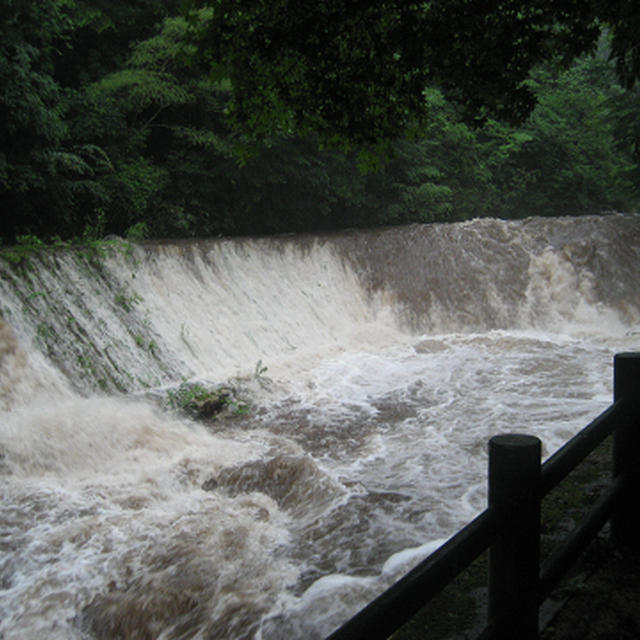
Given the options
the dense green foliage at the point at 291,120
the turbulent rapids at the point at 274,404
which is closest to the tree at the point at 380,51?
the dense green foliage at the point at 291,120

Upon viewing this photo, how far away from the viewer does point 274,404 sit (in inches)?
335

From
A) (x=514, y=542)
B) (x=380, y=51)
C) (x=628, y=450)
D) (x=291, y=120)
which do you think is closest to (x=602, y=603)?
(x=628, y=450)

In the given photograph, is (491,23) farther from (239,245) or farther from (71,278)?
(239,245)

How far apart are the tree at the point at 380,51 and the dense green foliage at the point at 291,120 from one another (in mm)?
11

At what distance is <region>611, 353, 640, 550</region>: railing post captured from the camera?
279 centimetres

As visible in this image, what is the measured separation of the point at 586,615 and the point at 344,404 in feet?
19.9

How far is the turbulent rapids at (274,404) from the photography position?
427 centimetres

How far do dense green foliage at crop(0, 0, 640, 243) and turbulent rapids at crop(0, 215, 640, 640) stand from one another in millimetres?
2311

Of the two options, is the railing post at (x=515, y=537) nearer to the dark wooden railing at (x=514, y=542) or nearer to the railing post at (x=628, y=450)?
the dark wooden railing at (x=514, y=542)

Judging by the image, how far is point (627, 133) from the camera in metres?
13.0

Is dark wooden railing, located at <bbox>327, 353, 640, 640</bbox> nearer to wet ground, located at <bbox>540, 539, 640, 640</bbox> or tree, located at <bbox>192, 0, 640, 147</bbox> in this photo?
wet ground, located at <bbox>540, 539, 640, 640</bbox>

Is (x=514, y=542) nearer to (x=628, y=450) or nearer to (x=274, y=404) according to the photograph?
(x=628, y=450)

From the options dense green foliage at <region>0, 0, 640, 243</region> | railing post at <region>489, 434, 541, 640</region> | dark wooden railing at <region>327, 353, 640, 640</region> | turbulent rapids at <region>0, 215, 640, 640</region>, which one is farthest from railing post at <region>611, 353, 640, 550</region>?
dense green foliage at <region>0, 0, 640, 243</region>

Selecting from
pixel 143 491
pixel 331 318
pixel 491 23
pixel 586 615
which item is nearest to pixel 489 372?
pixel 331 318
